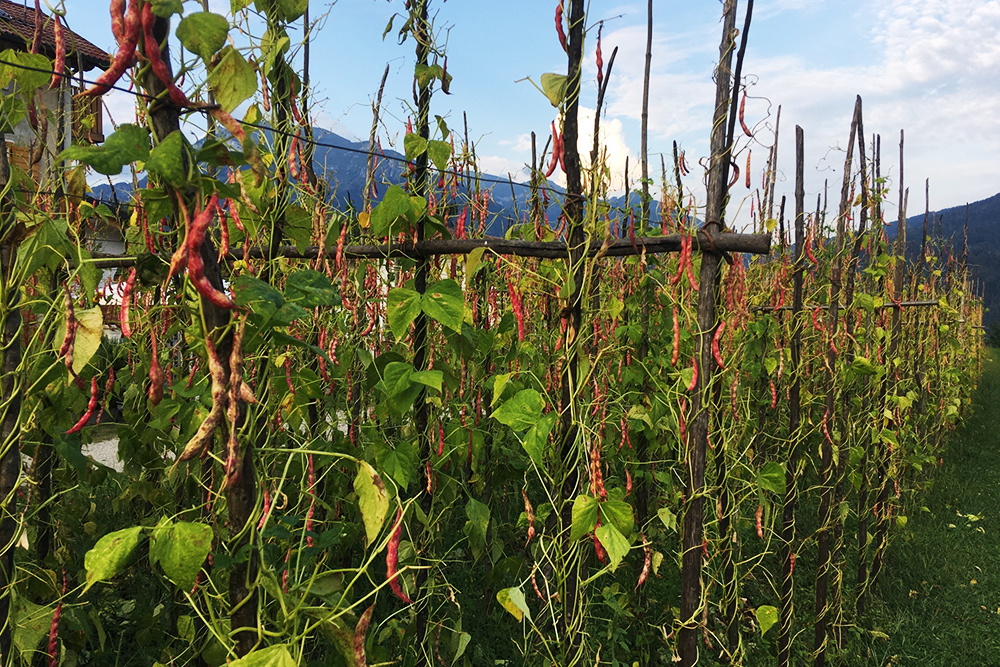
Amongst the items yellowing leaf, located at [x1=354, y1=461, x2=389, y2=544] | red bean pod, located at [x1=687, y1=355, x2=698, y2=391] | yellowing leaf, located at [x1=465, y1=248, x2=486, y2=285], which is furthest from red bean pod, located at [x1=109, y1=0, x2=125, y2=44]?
red bean pod, located at [x1=687, y1=355, x2=698, y2=391]

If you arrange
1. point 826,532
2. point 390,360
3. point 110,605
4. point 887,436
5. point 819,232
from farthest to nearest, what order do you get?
1. point 819,232
2. point 887,436
3. point 826,532
4. point 110,605
5. point 390,360

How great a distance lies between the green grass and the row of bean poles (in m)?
0.26

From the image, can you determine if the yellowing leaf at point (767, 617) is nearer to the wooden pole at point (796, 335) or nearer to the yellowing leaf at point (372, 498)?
the wooden pole at point (796, 335)

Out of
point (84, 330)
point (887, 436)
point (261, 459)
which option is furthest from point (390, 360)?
point (887, 436)

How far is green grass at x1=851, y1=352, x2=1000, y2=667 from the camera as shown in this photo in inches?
123

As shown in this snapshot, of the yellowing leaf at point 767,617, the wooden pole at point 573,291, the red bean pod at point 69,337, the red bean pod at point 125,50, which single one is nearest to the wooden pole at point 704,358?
the yellowing leaf at point 767,617

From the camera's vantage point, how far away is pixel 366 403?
260 centimetres

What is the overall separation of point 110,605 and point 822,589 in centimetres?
339

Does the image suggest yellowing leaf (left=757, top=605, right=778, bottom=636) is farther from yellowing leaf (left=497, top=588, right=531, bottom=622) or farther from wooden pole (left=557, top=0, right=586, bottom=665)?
yellowing leaf (left=497, top=588, right=531, bottom=622)

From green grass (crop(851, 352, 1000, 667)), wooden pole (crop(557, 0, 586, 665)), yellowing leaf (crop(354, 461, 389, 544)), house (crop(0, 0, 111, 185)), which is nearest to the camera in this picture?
yellowing leaf (crop(354, 461, 389, 544))

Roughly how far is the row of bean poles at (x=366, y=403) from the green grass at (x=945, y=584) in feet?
0.84

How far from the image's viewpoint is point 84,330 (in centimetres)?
110

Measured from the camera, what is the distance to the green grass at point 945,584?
10.2ft

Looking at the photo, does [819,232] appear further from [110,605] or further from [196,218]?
[110,605]
